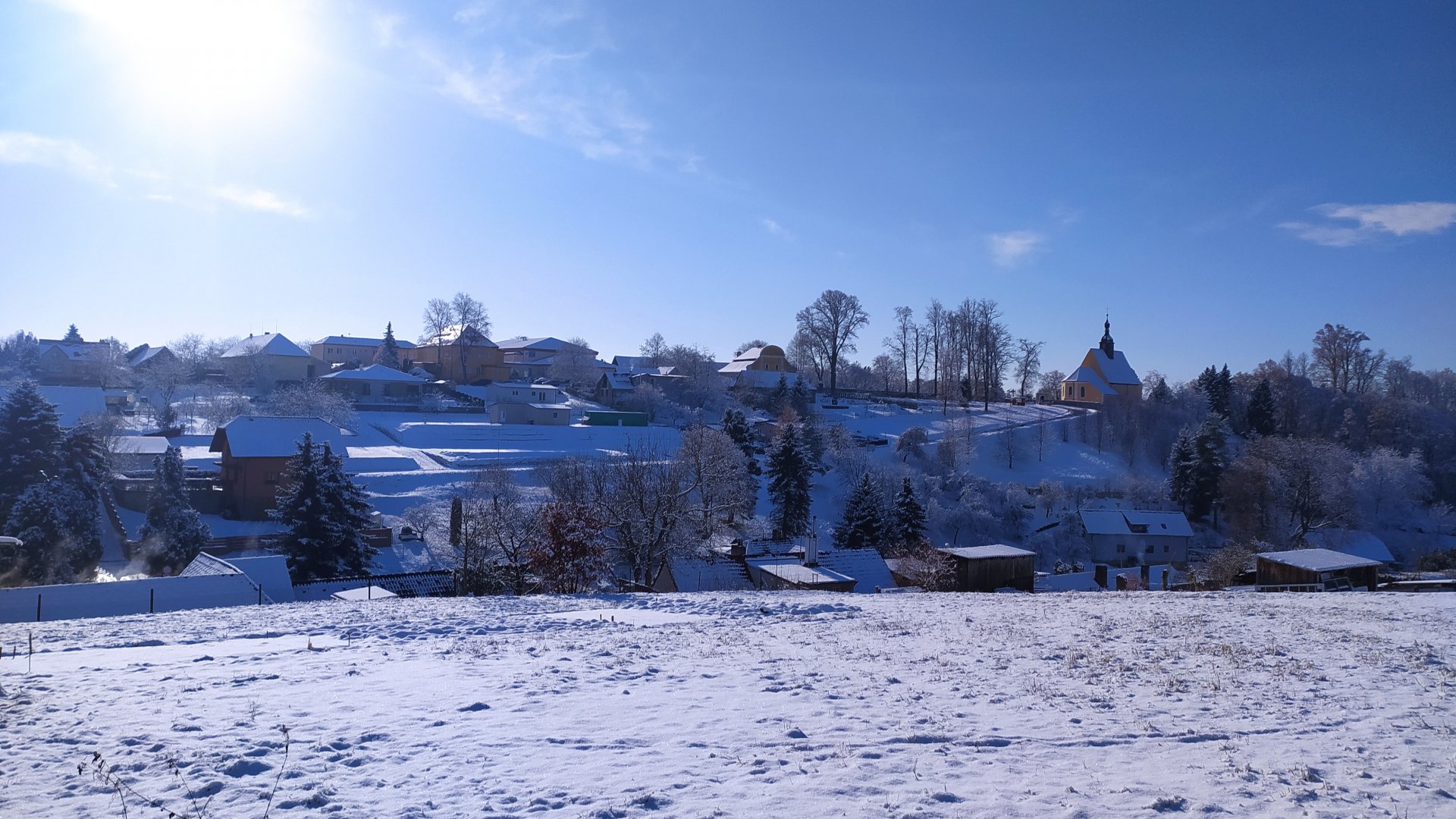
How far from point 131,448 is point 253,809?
43351 millimetres

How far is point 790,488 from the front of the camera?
39812mm

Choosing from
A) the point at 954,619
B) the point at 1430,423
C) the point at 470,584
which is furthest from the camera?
the point at 1430,423

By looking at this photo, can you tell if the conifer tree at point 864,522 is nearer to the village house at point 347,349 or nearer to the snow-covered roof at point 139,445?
the snow-covered roof at point 139,445

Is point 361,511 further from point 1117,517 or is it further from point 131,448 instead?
point 1117,517

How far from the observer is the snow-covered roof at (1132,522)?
41594 millimetres

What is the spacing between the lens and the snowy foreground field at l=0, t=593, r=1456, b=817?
16.3 ft

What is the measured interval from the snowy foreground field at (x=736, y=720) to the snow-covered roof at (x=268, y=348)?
60805mm

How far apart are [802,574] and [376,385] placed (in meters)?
49.7

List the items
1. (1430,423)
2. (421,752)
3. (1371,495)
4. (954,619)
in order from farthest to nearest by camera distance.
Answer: (1430,423)
(1371,495)
(954,619)
(421,752)

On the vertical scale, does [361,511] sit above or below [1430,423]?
below

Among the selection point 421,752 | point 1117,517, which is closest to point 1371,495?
point 1117,517

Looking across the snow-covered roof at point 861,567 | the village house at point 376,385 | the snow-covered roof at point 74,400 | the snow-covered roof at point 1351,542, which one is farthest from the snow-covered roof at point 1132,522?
the snow-covered roof at point 74,400

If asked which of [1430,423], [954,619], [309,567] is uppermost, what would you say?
[1430,423]

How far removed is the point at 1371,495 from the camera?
45.5 metres
